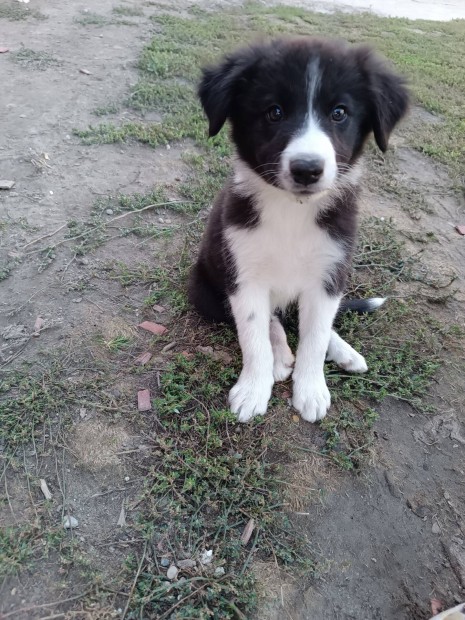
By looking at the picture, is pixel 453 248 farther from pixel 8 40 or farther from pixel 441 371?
pixel 8 40

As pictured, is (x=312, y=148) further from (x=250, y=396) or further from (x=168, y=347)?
(x=168, y=347)

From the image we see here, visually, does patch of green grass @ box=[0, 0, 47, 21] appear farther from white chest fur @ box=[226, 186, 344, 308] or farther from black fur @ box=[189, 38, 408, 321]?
white chest fur @ box=[226, 186, 344, 308]

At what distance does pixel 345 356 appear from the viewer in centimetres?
280

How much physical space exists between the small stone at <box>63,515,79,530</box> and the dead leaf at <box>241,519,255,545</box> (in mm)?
697

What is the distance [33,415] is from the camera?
2.45 meters

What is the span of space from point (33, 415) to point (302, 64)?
79.9 inches

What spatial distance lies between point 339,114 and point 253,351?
1203mm

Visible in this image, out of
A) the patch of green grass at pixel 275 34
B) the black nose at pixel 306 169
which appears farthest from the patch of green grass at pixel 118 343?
the patch of green grass at pixel 275 34

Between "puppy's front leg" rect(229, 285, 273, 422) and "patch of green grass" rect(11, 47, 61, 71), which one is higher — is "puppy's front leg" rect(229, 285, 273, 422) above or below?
below

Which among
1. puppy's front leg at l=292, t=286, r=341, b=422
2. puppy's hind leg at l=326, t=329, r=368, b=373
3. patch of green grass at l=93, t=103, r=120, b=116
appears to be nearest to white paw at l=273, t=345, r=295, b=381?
puppy's front leg at l=292, t=286, r=341, b=422

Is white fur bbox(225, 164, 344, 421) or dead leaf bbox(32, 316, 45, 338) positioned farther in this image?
dead leaf bbox(32, 316, 45, 338)

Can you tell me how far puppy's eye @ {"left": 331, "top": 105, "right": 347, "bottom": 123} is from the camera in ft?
7.02

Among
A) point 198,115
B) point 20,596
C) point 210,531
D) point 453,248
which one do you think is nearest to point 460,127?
point 453,248

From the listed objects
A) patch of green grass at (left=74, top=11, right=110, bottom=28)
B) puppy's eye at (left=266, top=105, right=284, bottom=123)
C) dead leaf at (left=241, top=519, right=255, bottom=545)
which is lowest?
dead leaf at (left=241, top=519, right=255, bottom=545)
